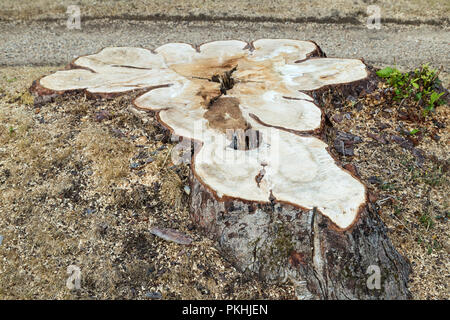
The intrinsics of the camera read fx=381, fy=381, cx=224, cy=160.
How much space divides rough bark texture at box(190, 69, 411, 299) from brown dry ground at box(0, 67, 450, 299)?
0.14m

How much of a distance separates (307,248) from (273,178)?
487mm

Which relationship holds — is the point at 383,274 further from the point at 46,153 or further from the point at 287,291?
the point at 46,153

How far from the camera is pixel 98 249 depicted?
2.68 metres

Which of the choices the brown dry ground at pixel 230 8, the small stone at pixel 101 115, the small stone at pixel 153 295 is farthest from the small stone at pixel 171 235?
the brown dry ground at pixel 230 8

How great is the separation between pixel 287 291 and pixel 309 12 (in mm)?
7144

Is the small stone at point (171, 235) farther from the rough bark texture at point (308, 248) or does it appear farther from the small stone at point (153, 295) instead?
the small stone at point (153, 295)

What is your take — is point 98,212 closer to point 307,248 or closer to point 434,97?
point 307,248

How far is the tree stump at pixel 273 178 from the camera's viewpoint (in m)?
2.29

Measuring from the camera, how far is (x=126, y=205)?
9.78 ft

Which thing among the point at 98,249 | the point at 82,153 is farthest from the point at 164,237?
the point at 82,153

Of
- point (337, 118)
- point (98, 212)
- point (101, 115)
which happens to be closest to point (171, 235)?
point (98, 212)

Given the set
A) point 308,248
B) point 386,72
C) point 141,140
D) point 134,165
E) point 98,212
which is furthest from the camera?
point 386,72
